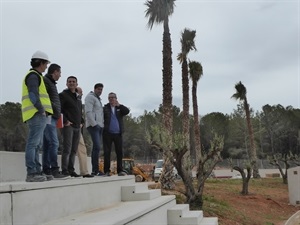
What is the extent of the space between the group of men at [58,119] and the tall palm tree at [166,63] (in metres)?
4.86

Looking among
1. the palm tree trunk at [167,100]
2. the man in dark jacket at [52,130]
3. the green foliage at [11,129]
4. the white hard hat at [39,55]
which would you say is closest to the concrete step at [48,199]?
the man in dark jacket at [52,130]

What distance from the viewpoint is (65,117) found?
20.9ft

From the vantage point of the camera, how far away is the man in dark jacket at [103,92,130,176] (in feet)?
25.3

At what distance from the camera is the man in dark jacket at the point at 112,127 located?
25.3 ft

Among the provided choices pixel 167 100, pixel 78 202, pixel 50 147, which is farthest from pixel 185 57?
pixel 78 202

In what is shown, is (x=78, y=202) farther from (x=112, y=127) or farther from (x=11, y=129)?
(x=11, y=129)

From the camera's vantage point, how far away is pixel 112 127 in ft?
Result: 25.4

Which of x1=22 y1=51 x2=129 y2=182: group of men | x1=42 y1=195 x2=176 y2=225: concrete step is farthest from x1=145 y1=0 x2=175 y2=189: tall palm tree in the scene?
x1=42 y1=195 x2=176 y2=225: concrete step

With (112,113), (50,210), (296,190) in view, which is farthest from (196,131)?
(50,210)

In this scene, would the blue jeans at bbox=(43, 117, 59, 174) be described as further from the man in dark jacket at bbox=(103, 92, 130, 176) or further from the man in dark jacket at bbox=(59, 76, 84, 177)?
→ the man in dark jacket at bbox=(103, 92, 130, 176)

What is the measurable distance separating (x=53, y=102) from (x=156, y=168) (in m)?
28.1

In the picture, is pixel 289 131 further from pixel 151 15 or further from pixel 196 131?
pixel 151 15

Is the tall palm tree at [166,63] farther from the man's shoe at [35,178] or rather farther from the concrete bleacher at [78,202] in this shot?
the man's shoe at [35,178]

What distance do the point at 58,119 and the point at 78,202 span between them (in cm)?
136
